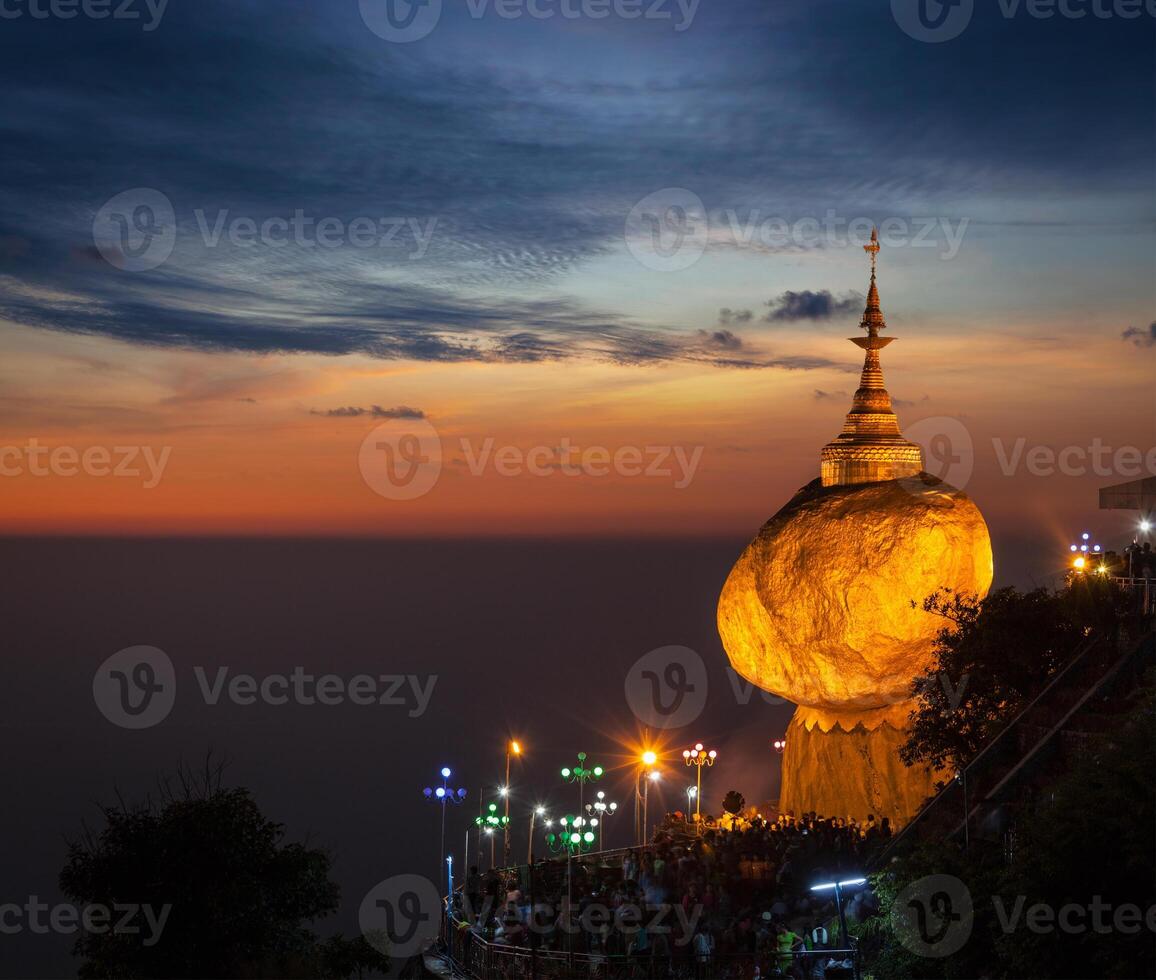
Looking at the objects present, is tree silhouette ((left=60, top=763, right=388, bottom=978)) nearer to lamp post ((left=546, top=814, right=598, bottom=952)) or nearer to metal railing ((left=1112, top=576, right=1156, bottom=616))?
lamp post ((left=546, top=814, right=598, bottom=952))

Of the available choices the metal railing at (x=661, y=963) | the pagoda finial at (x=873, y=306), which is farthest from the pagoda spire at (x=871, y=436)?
the metal railing at (x=661, y=963)

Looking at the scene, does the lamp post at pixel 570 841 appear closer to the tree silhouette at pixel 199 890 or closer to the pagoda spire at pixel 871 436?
the tree silhouette at pixel 199 890

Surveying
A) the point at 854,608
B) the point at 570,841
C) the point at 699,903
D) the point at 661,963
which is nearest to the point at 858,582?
the point at 854,608

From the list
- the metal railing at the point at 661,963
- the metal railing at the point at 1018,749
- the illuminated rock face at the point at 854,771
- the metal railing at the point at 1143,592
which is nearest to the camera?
the metal railing at the point at 661,963

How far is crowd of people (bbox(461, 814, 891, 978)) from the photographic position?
61.0 ft

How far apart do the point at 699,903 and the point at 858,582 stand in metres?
11.3

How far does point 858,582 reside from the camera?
3080 centimetres

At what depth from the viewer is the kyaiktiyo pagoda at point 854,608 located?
30.7m

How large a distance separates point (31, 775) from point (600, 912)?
6651 cm

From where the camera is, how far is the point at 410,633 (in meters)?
109

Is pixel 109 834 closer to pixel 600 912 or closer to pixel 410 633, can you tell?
pixel 600 912

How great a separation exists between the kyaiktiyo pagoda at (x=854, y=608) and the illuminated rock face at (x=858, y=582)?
0.02 metres

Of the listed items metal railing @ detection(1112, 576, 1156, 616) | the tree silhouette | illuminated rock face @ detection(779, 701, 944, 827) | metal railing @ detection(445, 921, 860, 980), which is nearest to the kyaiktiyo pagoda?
illuminated rock face @ detection(779, 701, 944, 827)

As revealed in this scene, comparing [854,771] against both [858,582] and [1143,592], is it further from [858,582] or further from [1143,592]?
[1143,592]
